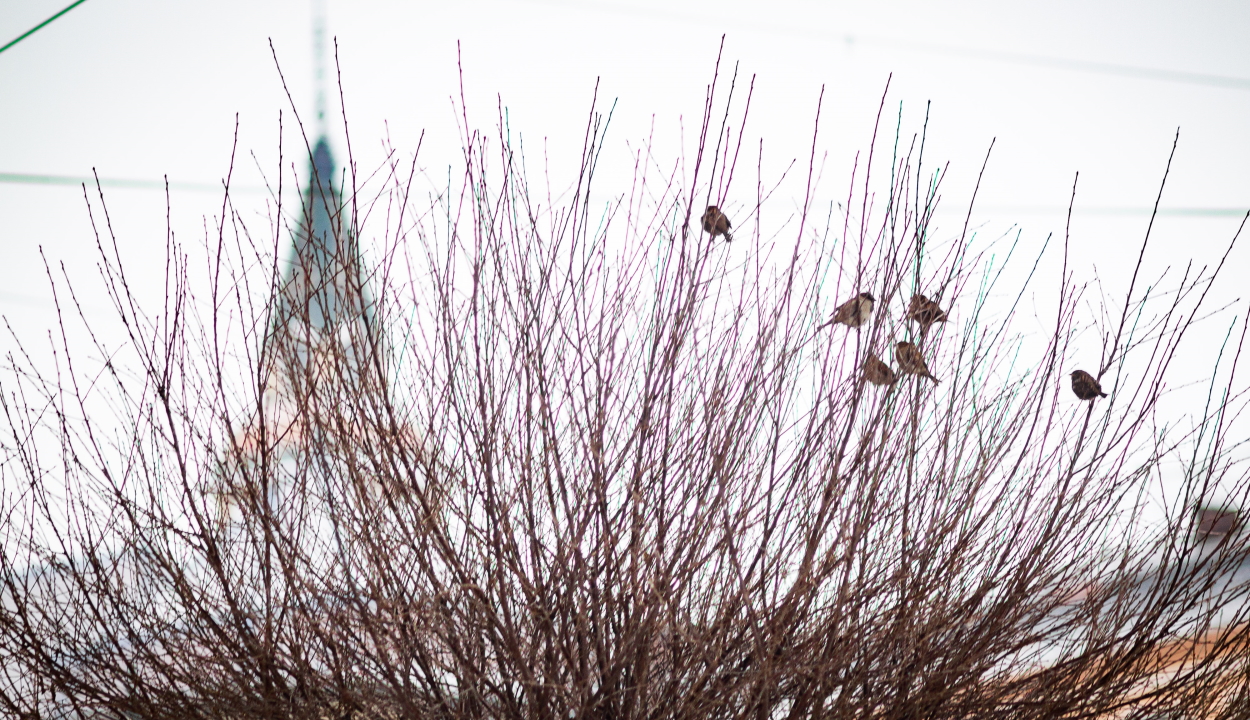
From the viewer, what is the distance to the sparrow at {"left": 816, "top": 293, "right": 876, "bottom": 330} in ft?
6.90

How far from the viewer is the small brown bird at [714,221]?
6.75ft

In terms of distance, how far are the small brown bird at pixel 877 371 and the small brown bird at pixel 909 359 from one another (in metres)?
0.06

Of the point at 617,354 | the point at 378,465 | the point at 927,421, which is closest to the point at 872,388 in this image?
the point at 927,421

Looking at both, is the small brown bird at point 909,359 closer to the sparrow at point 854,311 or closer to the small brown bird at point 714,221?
the sparrow at point 854,311

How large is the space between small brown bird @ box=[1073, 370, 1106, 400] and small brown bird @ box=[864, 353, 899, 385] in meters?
0.54

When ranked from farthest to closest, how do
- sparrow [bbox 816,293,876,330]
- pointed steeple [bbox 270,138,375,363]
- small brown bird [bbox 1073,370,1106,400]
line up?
small brown bird [bbox 1073,370,1106,400]
sparrow [bbox 816,293,876,330]
pointed steeple [bbox 270,138,375,363]

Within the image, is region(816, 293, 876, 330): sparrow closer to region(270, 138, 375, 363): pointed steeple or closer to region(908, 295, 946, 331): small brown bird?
region(908, 295, 946, 331): small brown bird

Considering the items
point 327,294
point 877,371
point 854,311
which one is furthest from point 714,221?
point 327,294

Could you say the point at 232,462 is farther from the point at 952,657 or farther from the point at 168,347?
the point at 952,657

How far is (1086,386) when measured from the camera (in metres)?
2.30

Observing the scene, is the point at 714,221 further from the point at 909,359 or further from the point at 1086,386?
the point at 1086,386

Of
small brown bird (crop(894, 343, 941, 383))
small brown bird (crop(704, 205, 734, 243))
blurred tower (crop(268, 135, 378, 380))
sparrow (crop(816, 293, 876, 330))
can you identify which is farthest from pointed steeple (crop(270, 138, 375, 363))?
small brown bird (crop(894, 343, 941, 383))

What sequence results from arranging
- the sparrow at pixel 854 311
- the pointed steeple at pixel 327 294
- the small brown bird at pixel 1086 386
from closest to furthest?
the pointed steeple at pixel 327 294
the sparrow at pixel 854 311
the small brown bird at pixel 1086 386

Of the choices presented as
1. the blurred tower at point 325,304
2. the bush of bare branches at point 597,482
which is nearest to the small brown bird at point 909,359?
the bush of bare branches at point 597,482
